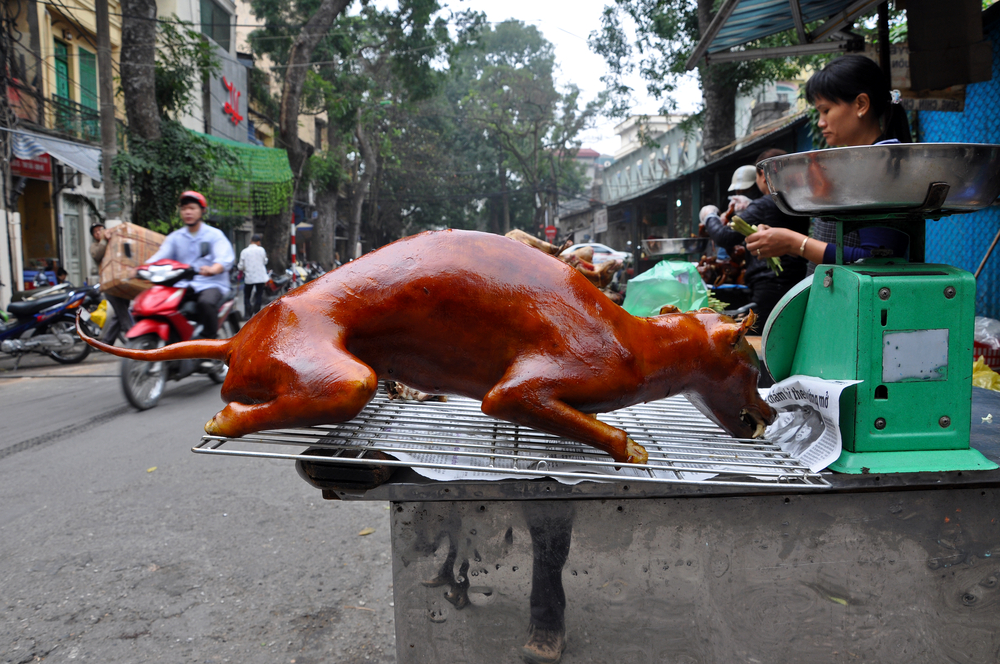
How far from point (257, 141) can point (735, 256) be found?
2393 centimetres

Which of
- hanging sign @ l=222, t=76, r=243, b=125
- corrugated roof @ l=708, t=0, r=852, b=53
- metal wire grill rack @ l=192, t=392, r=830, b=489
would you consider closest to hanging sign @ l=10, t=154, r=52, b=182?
hanging sign @ l=222, t=76, r=243, b=125

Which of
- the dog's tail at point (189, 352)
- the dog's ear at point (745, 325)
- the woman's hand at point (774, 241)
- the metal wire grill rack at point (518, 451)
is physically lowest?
the metal wire grill rack at point (518, 451)

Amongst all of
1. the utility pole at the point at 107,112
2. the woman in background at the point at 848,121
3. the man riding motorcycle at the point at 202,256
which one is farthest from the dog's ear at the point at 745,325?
the utility pole at the point at 107,112

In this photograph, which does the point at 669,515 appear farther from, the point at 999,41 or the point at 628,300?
the point at 999,41

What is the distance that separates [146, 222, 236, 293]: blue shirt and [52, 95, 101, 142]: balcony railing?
9809 mm

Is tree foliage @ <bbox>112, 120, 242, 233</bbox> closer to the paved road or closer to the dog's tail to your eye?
the paved road

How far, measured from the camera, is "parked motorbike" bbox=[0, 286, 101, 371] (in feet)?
24.2

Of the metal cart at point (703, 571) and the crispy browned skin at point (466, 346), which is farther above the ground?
the crispy browned skin at point (466, 346)

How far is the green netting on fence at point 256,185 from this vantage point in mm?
14977

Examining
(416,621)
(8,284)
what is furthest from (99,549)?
(8,284)

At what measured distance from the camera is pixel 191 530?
312 centimetres

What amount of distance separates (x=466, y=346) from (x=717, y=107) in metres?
10.7

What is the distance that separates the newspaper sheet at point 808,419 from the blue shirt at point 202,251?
17.0ft

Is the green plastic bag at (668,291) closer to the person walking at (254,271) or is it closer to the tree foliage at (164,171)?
the tree foliage at (164,171)
